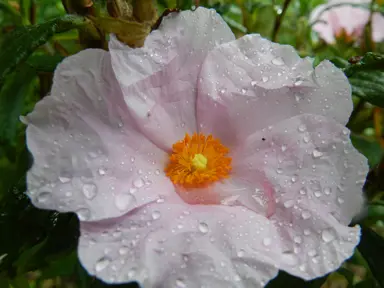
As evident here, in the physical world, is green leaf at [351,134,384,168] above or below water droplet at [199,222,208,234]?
below

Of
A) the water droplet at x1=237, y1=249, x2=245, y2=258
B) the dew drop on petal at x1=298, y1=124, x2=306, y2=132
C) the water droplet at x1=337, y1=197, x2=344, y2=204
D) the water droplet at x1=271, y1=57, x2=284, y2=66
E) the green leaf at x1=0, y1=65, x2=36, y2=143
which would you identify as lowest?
the green leaf at x1=0, y1=65, x2=36, y2=143

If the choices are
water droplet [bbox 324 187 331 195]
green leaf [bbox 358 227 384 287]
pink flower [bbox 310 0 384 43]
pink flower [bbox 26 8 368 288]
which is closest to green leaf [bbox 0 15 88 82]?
pink flower [bbox 26 8 368 288]

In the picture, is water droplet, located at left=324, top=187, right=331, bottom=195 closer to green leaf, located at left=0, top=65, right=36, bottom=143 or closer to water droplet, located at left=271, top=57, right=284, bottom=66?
water droplet, located at left=271, top=57, right=284, bottom=66

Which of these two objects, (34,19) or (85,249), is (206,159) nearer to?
(85,249)

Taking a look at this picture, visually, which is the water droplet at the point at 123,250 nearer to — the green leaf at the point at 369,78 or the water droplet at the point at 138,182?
the water droplet at the point at 138,182

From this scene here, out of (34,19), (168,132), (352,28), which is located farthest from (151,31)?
(352,28)

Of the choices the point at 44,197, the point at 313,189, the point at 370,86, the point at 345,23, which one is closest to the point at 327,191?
the point at 313,189
